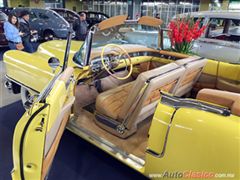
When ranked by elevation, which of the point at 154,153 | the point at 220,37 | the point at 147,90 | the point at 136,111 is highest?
the point at 220,37

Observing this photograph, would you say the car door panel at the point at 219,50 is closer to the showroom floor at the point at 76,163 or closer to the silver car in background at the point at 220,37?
the silver car in background at the point at 220,37

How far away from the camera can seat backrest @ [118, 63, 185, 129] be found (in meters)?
1.79

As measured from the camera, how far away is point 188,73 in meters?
2.37

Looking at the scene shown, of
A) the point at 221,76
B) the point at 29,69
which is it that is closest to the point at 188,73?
the point at 221,76

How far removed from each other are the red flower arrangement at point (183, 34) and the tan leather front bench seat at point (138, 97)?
0.93m

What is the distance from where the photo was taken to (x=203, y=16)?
539cm

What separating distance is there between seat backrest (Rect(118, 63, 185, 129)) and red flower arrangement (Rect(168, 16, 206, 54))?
0.94 m

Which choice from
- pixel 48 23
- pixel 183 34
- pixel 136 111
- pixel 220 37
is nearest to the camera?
pixel 136 111

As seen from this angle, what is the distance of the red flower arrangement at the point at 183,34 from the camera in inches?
113

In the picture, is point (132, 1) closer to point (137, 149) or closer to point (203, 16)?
point (203, 16)

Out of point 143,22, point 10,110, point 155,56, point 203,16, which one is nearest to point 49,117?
point 143,22

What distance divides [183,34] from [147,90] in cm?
147

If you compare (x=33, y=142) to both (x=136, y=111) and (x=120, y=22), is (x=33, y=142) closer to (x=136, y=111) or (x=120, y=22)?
(x=136, y=111)

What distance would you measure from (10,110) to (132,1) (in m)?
17.8
